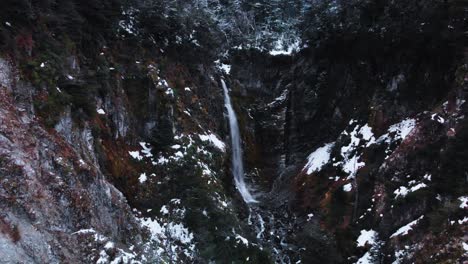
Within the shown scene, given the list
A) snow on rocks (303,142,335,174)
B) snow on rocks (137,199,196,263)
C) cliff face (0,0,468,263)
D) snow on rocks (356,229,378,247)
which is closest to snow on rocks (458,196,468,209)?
cliff face (0,0,468,263)

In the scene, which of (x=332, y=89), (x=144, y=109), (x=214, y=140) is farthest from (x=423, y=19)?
(x=144, y=109)

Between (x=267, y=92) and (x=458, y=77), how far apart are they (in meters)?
18.0

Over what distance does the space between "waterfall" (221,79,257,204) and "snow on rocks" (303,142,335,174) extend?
14.0 ft

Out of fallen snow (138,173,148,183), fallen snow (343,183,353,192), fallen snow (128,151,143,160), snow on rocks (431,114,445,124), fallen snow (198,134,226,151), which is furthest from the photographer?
fallen snow (198,134,226,151)

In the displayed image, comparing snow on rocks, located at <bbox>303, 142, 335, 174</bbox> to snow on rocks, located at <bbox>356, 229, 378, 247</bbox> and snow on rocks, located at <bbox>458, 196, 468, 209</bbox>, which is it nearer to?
snow on rocks, located at <bbox>356, 229, 378, 247</bbox>

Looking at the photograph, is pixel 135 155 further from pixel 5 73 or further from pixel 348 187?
pixel 348 187

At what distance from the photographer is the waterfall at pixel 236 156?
29.5 meters

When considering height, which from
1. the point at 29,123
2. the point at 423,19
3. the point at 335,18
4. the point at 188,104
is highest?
the point at 335,18

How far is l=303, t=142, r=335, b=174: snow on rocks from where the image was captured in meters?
28.1

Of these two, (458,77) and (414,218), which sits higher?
(458,77)

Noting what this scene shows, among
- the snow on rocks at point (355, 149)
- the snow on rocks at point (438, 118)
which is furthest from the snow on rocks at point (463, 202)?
the snow on rocks at point (355, 149)

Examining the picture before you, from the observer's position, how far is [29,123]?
48.0 ft

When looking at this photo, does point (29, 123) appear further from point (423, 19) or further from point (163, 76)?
point (423, 19)

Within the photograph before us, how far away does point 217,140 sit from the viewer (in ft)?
95.0
